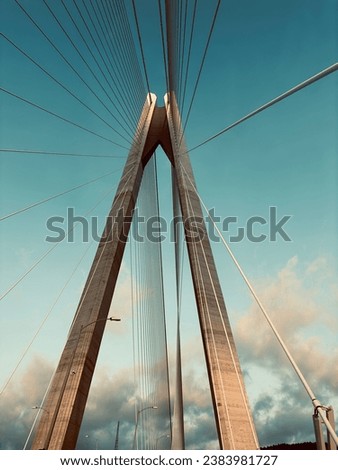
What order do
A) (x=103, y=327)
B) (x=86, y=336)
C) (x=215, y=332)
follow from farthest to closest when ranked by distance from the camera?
(x=103, y=327) → (x=86, y=336) → (x=215, y=332)

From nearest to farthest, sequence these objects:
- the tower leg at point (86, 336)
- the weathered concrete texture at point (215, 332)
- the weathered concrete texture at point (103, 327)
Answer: the weathered concrete texture at point (215, 332), the weathered concrete texture at point (103, 327), the tower leg at point (86, 336)

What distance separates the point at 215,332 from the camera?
40.2 feet

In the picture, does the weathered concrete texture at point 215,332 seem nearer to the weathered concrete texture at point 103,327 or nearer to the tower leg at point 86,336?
the weathered concrete texture at point 103,327

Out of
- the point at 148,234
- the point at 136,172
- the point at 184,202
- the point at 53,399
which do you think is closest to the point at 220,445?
the point at 53,399

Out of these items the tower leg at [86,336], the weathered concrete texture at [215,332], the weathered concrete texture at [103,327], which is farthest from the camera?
the tower leg at [86,336]

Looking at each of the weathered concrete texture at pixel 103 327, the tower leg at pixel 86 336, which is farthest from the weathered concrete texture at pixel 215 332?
the tower leg at pixel 86 336

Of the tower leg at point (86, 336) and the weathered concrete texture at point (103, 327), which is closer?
the weathered concrete texture at point (103, 327)

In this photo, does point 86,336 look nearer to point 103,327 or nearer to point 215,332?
point 103,327

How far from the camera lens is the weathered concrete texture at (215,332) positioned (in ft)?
32.9

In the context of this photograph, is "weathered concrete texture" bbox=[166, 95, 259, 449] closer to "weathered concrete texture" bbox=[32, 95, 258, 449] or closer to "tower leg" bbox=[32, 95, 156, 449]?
"weathered concrete texture" bbox=[32, 95, 258, 449]

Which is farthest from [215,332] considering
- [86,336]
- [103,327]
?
[86,336]

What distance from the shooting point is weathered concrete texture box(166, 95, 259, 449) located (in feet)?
32.9

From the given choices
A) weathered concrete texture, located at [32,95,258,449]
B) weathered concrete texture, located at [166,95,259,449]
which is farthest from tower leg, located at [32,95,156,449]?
weathered concrete texture, located at [166,95,259,449]
